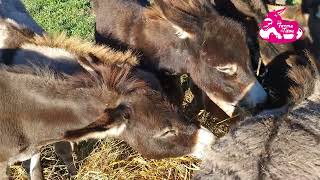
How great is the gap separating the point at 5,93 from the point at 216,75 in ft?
5.36

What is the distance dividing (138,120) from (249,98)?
108 centimetres

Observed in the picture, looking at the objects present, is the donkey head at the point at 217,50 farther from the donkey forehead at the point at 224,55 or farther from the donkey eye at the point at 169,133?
the donkey eye at the point at 169,133

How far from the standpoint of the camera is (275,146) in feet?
7.72

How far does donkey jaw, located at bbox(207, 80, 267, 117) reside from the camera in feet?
12.5

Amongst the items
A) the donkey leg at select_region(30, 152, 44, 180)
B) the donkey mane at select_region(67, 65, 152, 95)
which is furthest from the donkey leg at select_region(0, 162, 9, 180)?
the donkey mane at select_region(67, 65, 152, 95)

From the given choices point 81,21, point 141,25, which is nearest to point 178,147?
point 141,25

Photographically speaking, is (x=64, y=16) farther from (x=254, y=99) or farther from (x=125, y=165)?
(x=254, y=99)

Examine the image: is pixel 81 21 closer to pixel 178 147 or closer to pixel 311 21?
pixel 311 21

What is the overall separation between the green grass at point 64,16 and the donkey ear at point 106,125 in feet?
11.2

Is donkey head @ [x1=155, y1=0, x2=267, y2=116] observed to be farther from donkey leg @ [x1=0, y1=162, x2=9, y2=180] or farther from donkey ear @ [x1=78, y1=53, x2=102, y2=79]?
donkey leg @ [x1=0, y1=162, x2=9, y2=180]

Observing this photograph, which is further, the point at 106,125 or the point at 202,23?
the point at 202,23

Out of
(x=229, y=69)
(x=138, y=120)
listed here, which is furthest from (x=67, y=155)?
(x=229, y=69)

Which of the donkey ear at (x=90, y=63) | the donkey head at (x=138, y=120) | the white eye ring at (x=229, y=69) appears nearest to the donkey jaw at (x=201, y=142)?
the donkey head at (x=138, y=120)

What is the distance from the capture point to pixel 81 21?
23.5 feet
